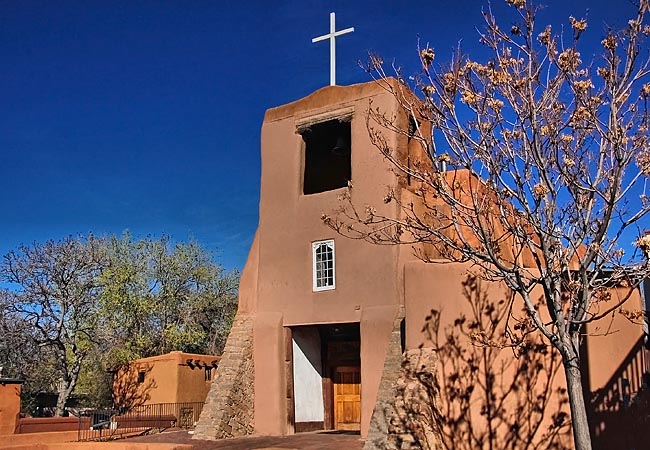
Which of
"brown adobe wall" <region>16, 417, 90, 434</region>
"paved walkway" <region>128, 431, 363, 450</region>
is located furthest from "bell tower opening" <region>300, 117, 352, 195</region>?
"brown adobe wall" <region>16, 417, 90, 434</region>

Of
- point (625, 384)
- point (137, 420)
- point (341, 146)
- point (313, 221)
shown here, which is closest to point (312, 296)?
point (313, 221)

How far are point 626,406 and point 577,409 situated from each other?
14.0 feet

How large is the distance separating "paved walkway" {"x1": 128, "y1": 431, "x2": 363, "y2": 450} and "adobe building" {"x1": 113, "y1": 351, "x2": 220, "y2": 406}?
7220 mm

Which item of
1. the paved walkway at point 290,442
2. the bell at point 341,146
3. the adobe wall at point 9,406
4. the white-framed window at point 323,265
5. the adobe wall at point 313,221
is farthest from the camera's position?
the adobe wall at point 9,406

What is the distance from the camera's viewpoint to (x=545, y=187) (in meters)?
7.72

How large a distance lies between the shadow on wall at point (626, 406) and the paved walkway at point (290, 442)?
4807mm

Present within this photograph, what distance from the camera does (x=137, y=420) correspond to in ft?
74.2

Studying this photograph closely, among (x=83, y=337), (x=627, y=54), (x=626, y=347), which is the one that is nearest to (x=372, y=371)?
(x=626, y=347)

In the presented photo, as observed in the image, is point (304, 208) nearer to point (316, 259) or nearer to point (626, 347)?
point (316, 259)

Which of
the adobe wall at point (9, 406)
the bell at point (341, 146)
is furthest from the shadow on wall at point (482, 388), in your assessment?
the adobe wall at point (9, 406)

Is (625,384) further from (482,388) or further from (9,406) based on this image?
(9,406)

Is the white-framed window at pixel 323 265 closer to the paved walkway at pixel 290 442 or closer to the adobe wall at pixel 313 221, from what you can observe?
the adobe wall at pixel 313 221

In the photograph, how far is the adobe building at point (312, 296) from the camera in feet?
52.9

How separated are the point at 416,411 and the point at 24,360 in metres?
23.9
